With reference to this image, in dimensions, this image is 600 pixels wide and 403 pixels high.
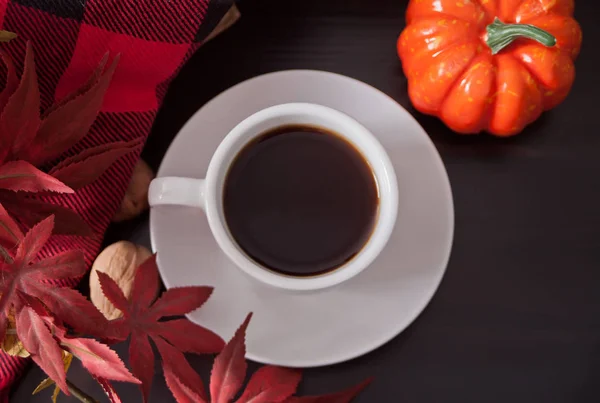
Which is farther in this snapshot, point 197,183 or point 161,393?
point 161,393

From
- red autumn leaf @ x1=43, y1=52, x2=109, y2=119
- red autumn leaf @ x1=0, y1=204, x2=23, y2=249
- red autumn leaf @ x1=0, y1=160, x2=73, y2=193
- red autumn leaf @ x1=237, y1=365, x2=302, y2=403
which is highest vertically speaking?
red autumn leaf @ x1=43, y1=52, x2=109, y2=119

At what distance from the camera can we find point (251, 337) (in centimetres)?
56

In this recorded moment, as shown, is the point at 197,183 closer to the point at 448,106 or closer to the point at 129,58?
the point at 129,58

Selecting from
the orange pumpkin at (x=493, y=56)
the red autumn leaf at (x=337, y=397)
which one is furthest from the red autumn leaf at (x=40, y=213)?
the orange pumpkin at (x=493, y=56)

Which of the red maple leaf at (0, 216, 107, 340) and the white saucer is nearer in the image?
the red maple leaf at (0, 216, 107, 340)

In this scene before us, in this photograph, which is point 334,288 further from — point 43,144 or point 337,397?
point 43,144

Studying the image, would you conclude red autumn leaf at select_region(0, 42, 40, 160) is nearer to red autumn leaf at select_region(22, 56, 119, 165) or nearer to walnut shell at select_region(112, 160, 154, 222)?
red autumn leaf at select_region(22, 56, 119, 165)

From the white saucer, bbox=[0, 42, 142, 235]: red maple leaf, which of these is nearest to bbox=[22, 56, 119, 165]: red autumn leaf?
bbox=[0, 42, 142, 235]: red maple leaf

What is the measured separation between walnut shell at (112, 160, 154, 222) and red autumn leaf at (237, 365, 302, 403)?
0.22 meters

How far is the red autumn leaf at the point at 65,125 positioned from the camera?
0.49 metres

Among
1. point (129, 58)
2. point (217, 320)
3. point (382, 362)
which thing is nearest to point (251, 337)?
point (217, 320)

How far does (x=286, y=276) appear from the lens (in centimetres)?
52

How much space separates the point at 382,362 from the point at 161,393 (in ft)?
0.80

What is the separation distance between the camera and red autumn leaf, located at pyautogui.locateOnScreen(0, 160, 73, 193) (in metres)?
0.46
